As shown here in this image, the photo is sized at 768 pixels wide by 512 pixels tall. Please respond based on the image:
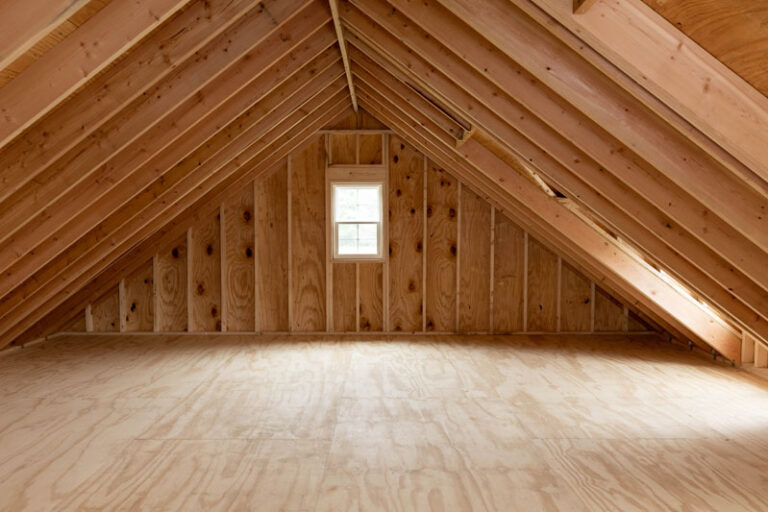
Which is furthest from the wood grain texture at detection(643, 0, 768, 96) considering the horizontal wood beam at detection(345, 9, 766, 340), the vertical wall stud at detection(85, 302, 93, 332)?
the vertical wall stud at detection(85, 302, 93, 332)

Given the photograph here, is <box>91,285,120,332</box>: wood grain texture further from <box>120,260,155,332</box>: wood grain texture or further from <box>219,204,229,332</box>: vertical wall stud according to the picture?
<box>219,204,229,332</box>: vertical wall stud

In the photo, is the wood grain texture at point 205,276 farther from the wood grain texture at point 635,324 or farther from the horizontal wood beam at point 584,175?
the wood grain texture at point 635,324

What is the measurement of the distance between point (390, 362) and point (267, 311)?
2.12m

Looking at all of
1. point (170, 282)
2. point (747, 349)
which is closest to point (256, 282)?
point (170, 282)

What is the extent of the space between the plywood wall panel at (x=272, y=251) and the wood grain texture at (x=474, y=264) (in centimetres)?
205

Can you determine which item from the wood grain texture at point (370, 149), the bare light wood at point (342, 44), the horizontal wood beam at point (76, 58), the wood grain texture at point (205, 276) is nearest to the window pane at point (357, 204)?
the wood grain texture at point (370, 149)

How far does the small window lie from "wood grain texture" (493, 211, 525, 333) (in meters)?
1.38

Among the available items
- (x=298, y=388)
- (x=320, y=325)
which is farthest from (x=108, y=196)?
(x=320, y=325)

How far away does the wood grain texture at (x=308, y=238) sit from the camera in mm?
6965

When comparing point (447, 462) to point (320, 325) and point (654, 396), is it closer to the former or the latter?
point (654, 396)

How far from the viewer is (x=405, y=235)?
7.04 meters

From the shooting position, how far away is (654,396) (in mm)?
4363

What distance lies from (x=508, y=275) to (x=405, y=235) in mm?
1288

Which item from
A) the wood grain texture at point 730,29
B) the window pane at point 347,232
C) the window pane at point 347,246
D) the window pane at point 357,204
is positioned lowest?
the window pane at point 347,246
